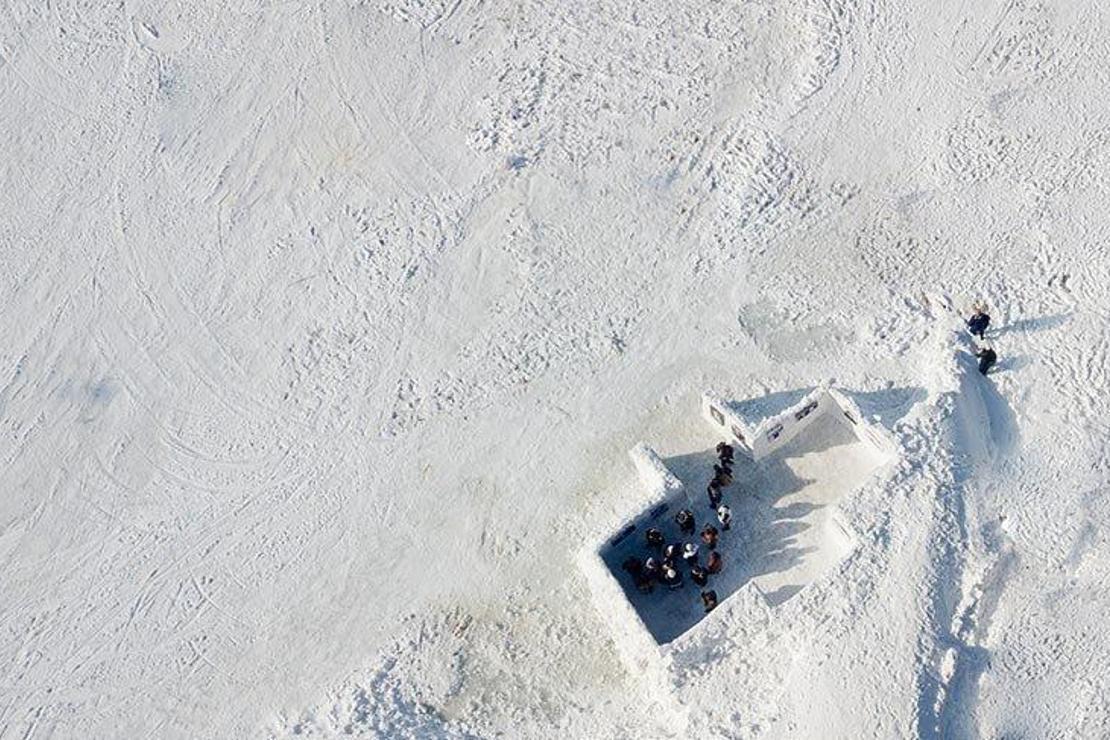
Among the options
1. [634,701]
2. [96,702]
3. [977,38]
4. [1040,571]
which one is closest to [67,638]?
[96,702]

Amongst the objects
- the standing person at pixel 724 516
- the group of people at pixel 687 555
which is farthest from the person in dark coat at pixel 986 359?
the standing person at pixel 724 516

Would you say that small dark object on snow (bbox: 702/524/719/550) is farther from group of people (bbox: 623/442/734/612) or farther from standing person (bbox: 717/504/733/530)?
standing person (bbox: 717/504/733/530)

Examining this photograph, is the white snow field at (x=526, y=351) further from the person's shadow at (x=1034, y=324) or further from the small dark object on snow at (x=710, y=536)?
the small dark object on snow at (x=710, y=536)

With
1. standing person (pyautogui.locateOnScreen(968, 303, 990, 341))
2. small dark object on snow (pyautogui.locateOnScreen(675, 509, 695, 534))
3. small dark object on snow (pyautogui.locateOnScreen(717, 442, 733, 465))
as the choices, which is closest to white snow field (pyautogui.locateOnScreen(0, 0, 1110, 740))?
standing person (pyautogui.locateOnScreen(968, 303, 990, 341))

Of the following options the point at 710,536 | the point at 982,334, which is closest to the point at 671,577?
the point at 710,536

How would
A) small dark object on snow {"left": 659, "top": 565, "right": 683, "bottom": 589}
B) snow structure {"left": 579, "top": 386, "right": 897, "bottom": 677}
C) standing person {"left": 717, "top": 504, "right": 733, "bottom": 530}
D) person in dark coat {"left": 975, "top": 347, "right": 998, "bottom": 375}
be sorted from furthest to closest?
person in dark coat {"left": 975, "top": 347, "right": 998, "bottom": 375}
standing person {"left": 717, "top": 504, "right": 733, "bottom": 530}
small dark object on snow {"left": 659, "top": 565, "right": 683, "bottom": 589}
snow structure {"left": 579, "top": 386, "right": 897, "bottom": 677}

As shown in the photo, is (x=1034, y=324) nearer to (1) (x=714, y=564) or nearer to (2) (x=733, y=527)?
(2) (x=733, y=527)
